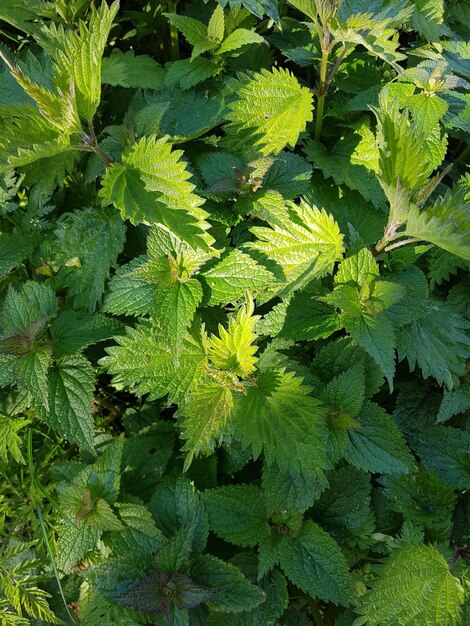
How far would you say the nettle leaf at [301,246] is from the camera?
6.22 ft

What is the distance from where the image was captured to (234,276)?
1.86 metres

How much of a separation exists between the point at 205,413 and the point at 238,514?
0.50 meters

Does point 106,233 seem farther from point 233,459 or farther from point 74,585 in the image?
point 74,585

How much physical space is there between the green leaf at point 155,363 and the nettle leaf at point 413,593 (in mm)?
917

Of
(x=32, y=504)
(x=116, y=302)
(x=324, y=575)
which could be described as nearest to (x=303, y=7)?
(x=116, y=302)

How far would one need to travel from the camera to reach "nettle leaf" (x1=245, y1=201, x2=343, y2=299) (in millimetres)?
1896

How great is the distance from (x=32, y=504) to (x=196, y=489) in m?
0.77

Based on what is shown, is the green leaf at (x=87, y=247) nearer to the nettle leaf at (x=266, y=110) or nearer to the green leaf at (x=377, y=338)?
the nettle leaf at (x=266, y=110)

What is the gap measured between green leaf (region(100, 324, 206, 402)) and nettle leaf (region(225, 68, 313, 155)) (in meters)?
0.80

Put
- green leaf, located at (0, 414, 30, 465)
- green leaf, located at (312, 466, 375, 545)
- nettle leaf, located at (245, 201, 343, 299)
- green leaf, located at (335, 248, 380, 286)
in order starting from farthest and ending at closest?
green leaf, located at (0, 414, 30, 465) < green leaf, located at (312, 466, 375, 545) < nettle leaf, located at (245, 201, 343, 299) < green leaf, located at (335, 248, 380, 286)

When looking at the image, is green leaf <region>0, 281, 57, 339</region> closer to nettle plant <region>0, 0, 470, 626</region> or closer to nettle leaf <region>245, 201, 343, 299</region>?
nettle plant <region>0, 0, 470, 626</region>

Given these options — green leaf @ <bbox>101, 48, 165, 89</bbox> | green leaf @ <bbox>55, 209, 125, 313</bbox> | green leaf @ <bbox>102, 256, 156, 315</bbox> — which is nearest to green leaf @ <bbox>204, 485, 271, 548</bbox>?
green leaf @ <bbox>102, 256, 156, 315</bbox>

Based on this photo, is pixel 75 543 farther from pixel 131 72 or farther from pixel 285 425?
pixel 131 72

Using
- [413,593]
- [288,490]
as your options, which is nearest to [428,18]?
[288,490]
